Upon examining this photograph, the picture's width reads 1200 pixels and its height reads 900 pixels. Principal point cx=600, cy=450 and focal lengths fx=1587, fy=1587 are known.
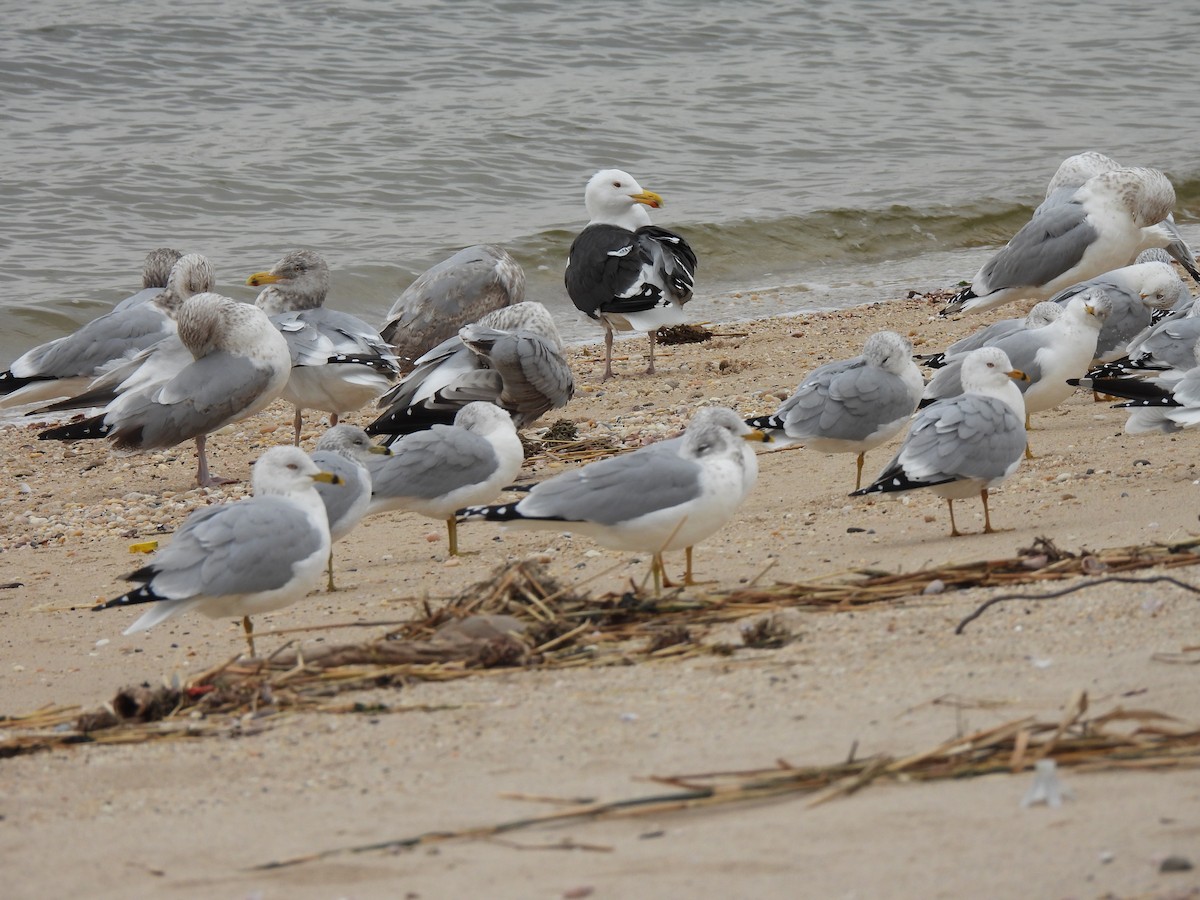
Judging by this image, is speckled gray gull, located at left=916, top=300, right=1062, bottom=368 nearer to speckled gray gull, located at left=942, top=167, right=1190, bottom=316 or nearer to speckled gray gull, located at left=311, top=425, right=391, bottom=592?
speckled gray gull, located at left=942, top=167, right=1190, bottom=316

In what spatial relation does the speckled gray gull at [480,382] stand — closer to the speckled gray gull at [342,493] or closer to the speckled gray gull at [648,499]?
the speckled gray gull at [342,493]

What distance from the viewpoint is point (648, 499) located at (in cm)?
525

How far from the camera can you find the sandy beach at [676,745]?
2875 mm

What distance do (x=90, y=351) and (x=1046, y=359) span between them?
5.45 m

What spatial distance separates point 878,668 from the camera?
13.0 ft

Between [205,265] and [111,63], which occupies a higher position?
[111,63]

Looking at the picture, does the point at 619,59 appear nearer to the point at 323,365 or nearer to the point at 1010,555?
the point at 323,365

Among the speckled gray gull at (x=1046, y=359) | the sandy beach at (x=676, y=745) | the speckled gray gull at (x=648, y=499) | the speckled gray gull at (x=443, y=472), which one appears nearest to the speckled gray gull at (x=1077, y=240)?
the speckled gray gull at (x=1046, y=359)

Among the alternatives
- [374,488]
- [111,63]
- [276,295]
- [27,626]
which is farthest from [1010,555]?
[111,63]

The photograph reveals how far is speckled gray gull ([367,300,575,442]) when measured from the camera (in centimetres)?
786

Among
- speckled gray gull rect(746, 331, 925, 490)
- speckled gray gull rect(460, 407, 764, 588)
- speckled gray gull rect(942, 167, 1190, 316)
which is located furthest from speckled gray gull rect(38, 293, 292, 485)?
speckled gray gull rect(942, 167, 1190, 316)

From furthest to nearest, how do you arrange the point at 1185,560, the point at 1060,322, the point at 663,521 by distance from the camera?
the point at 1060,322
the point at 663,521
the point at 1185,560

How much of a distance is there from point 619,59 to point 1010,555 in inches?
685

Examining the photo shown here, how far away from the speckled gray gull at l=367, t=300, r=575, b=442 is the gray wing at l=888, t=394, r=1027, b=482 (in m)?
2.48
